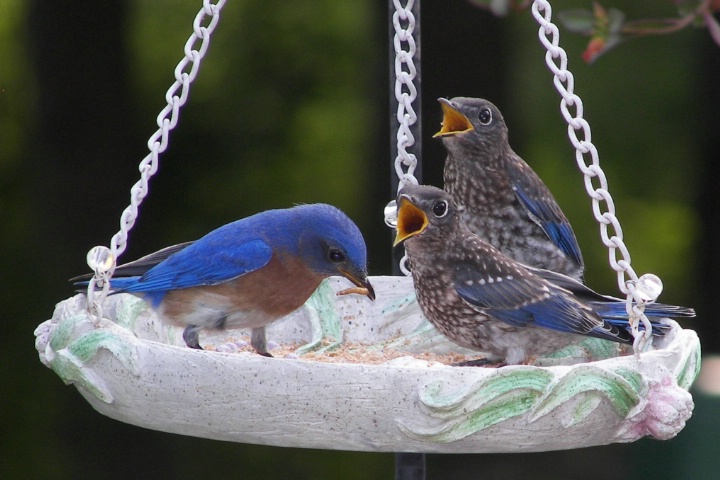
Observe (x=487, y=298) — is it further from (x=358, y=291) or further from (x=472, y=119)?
(x=472, y=119)

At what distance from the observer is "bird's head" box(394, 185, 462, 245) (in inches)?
112

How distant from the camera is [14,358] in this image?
21.8ft

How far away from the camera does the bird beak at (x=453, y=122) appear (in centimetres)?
338

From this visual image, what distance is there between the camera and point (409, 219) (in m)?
2.87

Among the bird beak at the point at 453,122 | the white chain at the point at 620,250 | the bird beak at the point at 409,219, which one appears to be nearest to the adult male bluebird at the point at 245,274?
the bird beak at the point at 409,219

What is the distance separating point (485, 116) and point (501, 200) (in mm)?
273

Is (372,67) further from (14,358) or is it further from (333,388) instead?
(333,388)

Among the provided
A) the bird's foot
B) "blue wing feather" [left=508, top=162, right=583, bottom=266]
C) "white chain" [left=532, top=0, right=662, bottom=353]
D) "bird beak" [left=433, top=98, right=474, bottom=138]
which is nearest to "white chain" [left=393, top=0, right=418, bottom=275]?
"bird beak" [left=433, top=98, right=474, bottom=138]

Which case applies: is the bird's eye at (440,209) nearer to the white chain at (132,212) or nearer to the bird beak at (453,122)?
the bird beak at (453,122)

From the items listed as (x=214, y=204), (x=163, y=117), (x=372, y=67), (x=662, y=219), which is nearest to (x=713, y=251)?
(x=662, y=219)

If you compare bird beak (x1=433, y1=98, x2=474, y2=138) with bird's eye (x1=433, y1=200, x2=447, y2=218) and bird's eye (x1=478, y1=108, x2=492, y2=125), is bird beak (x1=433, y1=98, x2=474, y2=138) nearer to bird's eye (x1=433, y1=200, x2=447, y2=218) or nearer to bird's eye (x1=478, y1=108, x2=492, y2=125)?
bird's eye (x1=478, y1=108, x2=492, y2=125)

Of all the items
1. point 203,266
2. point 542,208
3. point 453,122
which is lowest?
point 203,266

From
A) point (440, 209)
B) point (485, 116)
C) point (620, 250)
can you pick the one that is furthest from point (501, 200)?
point (620, 250)

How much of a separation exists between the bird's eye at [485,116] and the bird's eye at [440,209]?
0.59 m
